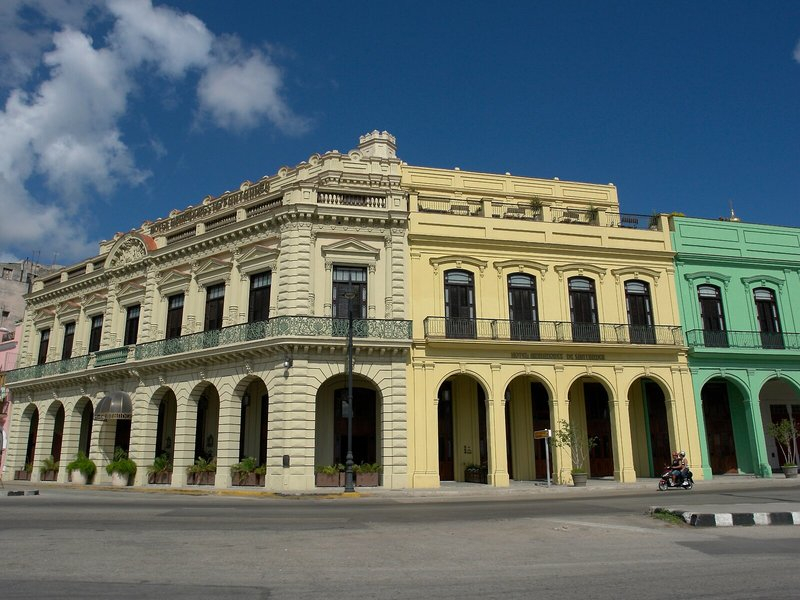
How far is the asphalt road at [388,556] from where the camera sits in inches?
262

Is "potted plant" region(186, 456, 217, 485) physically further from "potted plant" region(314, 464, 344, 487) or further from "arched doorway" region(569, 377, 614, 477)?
"arched doorway" region(569, 377, 614, 477)

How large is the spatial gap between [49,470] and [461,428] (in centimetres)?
2043

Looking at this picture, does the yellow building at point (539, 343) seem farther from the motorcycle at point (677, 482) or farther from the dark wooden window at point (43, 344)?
the dark wooden window at point (43, 344)

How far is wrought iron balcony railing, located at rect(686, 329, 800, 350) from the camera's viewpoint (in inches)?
1063

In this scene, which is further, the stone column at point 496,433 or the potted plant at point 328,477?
the stone column at point 496,433

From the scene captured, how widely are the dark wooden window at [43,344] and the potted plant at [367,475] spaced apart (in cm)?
2117

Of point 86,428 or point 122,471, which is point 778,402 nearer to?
point 122,471

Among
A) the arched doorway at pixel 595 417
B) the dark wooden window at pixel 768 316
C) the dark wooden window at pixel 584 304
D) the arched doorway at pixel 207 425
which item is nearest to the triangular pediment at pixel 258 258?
the arched doorway at pixel 207 425

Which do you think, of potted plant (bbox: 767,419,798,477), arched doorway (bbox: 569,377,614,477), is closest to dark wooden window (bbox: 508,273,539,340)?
arched doorway (bbox: 569,377,614,477)

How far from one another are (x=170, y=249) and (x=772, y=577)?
25.9 m

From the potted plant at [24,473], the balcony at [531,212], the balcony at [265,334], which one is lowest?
the potted plant at [24,473]

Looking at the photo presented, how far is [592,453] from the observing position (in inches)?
1071

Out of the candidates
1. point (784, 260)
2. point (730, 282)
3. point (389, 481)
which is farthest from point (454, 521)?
point (784, 260)

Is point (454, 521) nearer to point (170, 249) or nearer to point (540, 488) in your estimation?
point (540, 488)
